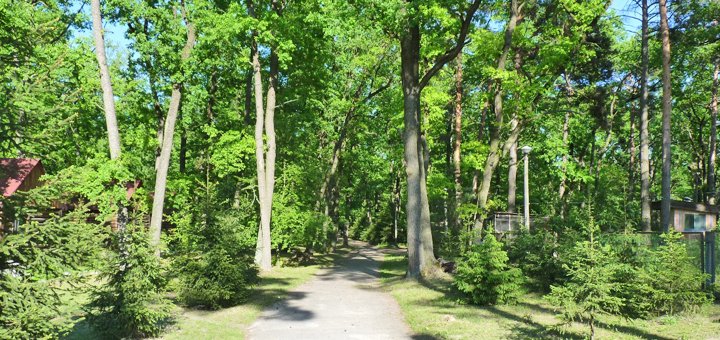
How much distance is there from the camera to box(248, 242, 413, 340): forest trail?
33.6 feet

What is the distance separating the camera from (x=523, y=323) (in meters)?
10.5

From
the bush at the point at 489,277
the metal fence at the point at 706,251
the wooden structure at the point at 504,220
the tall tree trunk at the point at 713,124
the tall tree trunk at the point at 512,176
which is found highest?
the tall tree trunk at the point at 713,124

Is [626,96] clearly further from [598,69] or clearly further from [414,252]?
[414,252]

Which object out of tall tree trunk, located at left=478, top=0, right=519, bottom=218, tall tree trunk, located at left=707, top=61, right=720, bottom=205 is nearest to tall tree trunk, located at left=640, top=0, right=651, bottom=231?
tall tree trunk, located at left=478, top=0, right=519, bottom=218

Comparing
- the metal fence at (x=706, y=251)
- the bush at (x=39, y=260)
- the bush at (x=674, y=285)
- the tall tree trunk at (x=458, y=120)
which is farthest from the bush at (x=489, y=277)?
the tall tree trunk at (x=458, y=120)

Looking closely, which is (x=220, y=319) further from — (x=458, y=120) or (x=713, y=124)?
(x=713, y=124)

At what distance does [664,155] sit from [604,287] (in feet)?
42.7

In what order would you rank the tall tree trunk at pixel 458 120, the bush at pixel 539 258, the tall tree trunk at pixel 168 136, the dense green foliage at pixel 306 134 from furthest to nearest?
the tall tree trunk at pixel 458 120, the tall tree trunk at pixel 168 136, the bush at pixel 539 258, the dense green foliage at pixel 306 134

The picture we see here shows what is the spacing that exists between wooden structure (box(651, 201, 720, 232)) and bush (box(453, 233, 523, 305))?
51.7 ft

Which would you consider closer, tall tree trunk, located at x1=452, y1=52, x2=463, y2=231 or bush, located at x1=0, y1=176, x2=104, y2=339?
bush, located at x1=0, y1=176, x2=104, y2=339

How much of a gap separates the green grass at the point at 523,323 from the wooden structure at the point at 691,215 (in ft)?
49.9

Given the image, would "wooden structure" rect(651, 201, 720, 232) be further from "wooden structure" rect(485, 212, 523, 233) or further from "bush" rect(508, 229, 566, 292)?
"bush" rect(508, 229, 566, 292)

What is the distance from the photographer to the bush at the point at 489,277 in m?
12.6

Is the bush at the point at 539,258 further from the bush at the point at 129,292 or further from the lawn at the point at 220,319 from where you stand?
the bush at the point at 129,292
